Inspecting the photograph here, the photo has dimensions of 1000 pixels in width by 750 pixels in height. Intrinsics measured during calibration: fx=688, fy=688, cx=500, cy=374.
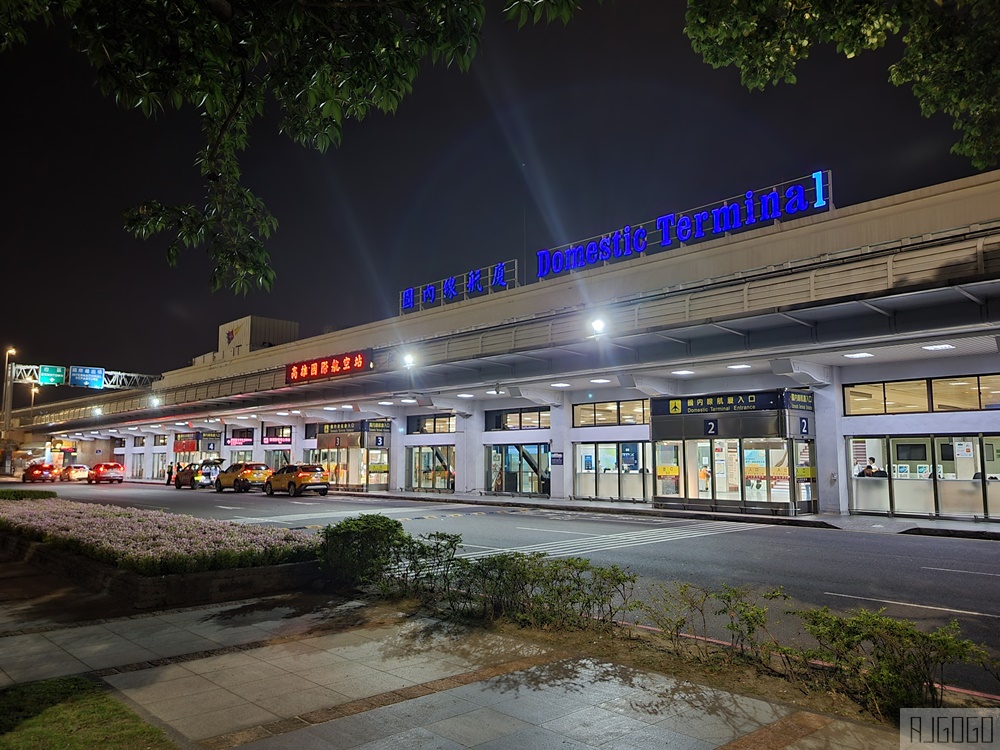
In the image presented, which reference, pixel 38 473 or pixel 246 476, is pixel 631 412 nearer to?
pixel 246 476

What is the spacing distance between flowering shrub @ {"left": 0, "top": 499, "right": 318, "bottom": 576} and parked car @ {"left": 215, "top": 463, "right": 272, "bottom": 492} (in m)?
27.8

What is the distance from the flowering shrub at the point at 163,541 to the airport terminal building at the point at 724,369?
15.9 metres

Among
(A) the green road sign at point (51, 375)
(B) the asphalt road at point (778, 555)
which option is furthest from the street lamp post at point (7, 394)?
(B) the asphalt road at point (778, 555)

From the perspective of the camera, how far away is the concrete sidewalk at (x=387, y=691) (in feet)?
16.6

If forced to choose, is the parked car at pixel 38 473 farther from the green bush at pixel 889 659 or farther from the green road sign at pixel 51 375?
Answer: the green bush at pixel 889 659

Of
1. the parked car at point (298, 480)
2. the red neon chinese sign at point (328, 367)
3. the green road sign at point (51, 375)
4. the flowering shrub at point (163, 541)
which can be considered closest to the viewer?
the flowering shrub at point (163, 541)

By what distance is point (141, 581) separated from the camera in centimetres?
943

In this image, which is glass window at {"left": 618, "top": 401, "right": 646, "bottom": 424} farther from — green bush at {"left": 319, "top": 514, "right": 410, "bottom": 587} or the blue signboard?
the blue signboard

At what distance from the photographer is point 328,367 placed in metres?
39.9

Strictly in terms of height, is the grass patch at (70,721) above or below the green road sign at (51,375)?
below

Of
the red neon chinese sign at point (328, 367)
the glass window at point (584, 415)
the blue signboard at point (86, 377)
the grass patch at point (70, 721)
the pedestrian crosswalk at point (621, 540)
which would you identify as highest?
the blue signboard at point (86, 377)

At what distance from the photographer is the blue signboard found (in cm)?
7775

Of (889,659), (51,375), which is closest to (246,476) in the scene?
(889,659)

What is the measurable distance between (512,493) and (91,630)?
29270mm
